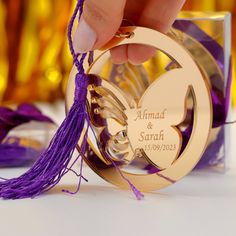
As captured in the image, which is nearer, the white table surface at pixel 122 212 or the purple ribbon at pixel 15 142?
the white table surface at pixel 122 212

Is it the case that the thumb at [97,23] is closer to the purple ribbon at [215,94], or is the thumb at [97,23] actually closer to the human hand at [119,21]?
the human hand at [119,21]

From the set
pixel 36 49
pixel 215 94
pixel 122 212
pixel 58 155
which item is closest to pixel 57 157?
pixel 58 155

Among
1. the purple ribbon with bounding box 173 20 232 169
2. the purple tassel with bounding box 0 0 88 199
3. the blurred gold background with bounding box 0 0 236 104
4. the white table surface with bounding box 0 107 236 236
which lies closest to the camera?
the white table surface with bounding box 0 107 236 236

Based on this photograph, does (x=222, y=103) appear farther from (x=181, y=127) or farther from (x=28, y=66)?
(x=28, y=66)

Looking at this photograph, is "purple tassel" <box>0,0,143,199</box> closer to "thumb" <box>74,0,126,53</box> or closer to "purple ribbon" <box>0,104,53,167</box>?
"thumb" <box>74,0,126,53</box>

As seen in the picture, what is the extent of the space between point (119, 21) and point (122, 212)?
0.22 metres

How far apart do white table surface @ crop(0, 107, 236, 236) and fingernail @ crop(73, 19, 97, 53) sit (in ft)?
0.62

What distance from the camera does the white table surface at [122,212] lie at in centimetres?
69

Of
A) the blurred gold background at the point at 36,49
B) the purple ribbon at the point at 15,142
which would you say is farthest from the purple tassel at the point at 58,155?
the blurred gold background at the point at 36,49

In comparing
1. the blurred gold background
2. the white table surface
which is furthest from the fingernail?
the blurred gold background

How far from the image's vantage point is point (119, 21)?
0.76 metres

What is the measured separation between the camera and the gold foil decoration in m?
0.77

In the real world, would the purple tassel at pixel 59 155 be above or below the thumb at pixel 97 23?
below

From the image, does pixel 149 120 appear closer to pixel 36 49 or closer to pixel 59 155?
pixel 59 155
